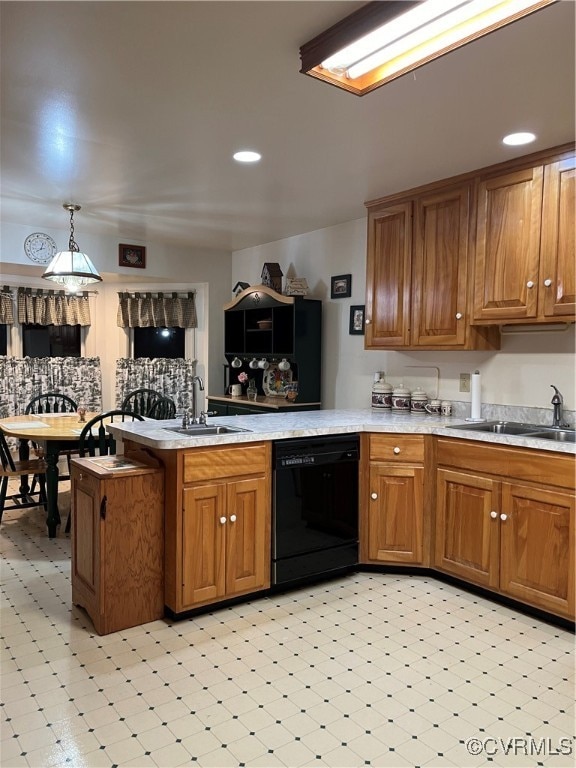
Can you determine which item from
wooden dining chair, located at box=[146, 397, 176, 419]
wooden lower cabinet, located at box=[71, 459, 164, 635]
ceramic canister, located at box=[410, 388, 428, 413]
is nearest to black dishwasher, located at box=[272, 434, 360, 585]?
wooden lower cabinet, located at box=[71, 459, 164, 635]

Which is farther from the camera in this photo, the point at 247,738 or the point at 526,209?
the point at 526,209

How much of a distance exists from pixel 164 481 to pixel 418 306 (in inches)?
76.4

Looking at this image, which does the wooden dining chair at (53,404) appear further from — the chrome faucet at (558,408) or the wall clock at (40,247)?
the chrome faucet at (558,408)

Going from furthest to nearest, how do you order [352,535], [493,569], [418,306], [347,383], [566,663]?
1. [347,383]
2. [418,306]
3. [352,535]
4. [493,569]
5. [566,663]

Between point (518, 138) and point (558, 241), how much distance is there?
55 centimetres

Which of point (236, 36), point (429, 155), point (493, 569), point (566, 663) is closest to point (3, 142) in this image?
point (236, 36)

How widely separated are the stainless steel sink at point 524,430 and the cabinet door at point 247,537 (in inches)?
45.5

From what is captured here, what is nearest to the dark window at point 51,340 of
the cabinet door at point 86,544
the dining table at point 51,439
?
the dining table at point 51,439

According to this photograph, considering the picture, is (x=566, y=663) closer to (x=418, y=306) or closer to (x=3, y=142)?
(x=418, y=306)

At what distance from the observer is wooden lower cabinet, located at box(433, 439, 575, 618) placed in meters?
2.59

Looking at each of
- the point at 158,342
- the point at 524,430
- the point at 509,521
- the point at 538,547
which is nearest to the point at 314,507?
the point at 509,521

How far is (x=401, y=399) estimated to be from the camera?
3.84 m

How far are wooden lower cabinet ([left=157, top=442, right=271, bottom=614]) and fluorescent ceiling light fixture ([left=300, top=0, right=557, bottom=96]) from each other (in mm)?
1690

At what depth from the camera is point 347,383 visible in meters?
4.60
